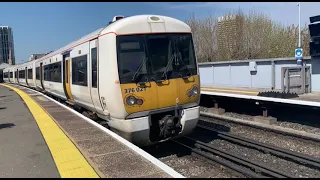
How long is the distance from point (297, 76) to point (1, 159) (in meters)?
13.7

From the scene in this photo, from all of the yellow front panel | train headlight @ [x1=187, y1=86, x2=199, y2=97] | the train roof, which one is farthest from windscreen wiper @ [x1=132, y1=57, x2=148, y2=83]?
train headlight @ [x1=187, y1=86, x2=199, y2=97]

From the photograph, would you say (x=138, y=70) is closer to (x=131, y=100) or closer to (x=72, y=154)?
(x=131, y=100)

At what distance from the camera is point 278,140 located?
821 centimetres

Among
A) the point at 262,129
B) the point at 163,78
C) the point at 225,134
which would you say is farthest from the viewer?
the point at 262,129

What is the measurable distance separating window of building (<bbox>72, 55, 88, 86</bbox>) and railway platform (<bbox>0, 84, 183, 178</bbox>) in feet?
4.04

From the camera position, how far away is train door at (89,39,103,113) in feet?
23.8

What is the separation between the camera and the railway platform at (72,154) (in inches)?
175

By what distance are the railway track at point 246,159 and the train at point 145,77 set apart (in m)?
0.79

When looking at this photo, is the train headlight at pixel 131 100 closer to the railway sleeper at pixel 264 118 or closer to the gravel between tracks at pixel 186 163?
the gravel between tracks at pixel 186 163

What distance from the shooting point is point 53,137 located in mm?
6812

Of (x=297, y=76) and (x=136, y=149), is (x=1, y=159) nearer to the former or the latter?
(x=136, y=149)

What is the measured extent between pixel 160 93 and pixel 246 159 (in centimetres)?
230

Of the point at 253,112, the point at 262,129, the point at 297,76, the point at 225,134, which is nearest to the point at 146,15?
the point at 225,134

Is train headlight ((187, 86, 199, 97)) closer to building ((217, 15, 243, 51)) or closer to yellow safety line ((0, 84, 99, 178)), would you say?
yellow safety line ((0, 84, 99, 178))
